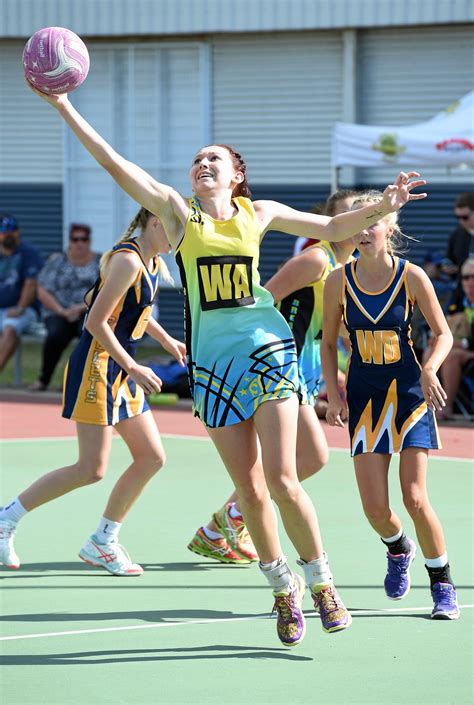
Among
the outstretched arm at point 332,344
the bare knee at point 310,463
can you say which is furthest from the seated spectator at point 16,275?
the outstretched arm at point 332,344

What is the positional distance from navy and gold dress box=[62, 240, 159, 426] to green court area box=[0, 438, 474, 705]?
2.85 feet

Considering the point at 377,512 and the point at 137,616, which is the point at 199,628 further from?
the point at 377,512

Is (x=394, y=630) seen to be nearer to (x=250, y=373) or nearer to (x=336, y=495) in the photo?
(x=250, y=373)

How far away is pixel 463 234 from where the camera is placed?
15875mm

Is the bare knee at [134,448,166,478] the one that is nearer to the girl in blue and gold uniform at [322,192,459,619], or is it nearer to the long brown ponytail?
the girl in blue and gold uniform at [322,192,459,619]

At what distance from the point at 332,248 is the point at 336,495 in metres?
2.83

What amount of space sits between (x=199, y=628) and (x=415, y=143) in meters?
10.6

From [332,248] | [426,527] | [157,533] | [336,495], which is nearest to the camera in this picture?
[426,527]

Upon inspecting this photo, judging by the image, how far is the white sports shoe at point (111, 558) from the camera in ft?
24.5

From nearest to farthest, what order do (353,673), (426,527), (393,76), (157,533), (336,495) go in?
(353,673) < (426,527) < (157,533) < (336,495) < (393,76)

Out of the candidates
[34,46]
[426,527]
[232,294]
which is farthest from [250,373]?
[34,46]

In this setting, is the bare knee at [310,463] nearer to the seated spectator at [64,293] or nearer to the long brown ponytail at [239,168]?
the long brown ponytail at [239,168]

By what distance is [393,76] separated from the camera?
2127 centimetres

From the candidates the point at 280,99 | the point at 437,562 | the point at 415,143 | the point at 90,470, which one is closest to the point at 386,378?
the point at 437,562
